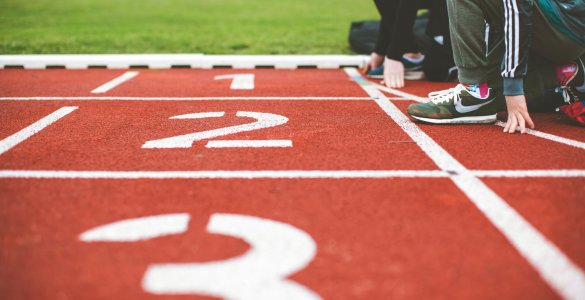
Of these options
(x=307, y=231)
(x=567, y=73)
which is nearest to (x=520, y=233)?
(x=307, y=231)

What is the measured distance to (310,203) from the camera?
2268 mm

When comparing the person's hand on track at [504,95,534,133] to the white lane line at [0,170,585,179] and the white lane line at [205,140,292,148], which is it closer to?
the white lane line at [0,170,585,179]

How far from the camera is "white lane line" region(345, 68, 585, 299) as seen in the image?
1.69 meters

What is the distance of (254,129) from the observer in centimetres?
348

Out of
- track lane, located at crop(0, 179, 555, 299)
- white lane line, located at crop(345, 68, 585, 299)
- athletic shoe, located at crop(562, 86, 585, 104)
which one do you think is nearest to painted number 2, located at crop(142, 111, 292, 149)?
track lane, located at crop(0, 179, 555, 299)

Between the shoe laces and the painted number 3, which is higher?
the shoe laces

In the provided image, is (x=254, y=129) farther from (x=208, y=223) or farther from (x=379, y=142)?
(x=208, y=223)

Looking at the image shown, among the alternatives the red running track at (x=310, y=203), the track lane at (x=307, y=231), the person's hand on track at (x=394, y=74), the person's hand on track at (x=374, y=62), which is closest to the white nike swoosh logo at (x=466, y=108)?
the red running track at (x=310, y=203)

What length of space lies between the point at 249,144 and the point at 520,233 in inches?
60.3

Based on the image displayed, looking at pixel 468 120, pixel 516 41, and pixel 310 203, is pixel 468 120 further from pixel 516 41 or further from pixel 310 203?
pixel 310 203

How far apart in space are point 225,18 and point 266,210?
912cm

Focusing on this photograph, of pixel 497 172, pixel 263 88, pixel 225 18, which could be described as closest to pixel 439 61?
pixel 263 88

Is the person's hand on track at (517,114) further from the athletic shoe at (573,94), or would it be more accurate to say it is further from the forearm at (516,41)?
the athletic shoe at (573,94)

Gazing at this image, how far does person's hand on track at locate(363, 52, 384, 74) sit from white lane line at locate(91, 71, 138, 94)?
90.2 inches
